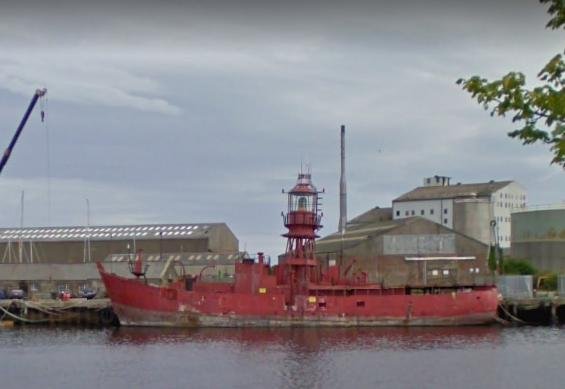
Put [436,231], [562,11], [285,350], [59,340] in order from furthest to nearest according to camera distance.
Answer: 1. [436,231]
2. [59,340]
3. [285,350]
4. [562,11]

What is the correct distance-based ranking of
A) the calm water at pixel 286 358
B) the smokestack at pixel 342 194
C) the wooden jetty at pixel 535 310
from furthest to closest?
1. the smokestack at pixel 342 194
2. the wooden jetty at pixel 535 310
3. the calm water at pixel 286 358

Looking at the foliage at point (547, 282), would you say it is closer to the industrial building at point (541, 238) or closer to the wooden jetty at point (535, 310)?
the industrial building at point (541, 238)

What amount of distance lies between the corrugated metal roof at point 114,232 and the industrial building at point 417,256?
24.5 meters

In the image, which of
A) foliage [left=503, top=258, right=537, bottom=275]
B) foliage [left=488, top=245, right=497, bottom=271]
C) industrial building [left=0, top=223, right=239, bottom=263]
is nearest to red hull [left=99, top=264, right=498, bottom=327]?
foliage [left=488, top=245, right=497, bottom=271]

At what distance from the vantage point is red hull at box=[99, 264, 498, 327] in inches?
2087

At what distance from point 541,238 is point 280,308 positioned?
109ft

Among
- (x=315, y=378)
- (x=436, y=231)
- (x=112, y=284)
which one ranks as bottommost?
(x=315, y=378)

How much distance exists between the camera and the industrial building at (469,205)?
101688mm

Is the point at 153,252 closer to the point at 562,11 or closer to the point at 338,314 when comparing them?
the point at 338,314

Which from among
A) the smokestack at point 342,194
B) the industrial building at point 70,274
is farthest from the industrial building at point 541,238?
the industrial building at point 70,274

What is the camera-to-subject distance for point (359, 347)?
41.8 meters

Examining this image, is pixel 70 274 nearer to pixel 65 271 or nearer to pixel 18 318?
pixel 65 271

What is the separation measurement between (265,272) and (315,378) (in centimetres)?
2369

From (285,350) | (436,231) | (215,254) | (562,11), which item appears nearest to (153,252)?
(215,254)
